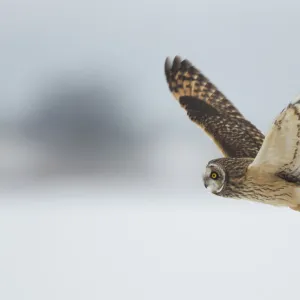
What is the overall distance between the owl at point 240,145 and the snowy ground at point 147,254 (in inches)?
33.0

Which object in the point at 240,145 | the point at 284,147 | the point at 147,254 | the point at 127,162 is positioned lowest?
the point at 284,147

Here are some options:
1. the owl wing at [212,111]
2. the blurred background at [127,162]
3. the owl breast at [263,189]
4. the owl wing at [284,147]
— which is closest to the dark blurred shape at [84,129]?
the blurred background at [127,162]

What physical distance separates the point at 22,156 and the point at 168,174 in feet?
11.8

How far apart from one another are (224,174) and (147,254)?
6.67 feet

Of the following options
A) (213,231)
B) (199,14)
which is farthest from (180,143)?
(199,14)

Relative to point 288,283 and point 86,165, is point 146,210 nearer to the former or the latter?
point 288,283

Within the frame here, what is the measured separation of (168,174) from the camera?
14852 mm

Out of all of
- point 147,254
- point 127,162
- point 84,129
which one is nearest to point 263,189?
point 147,254

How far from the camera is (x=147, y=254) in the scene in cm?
444

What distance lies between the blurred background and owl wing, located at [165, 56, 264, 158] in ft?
0.32

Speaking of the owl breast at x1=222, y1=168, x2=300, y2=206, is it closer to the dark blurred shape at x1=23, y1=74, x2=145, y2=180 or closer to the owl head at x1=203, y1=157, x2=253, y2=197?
the owl head at x1=203, y1=157, x2=253, y2=197

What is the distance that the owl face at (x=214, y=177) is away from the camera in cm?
246

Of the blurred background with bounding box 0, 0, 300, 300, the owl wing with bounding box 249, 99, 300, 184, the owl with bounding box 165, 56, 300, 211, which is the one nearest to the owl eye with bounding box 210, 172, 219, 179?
the owl with bounding box 165, 56, 300, 211

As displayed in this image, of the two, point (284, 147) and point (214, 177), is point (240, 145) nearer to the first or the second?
point (214, 177)
